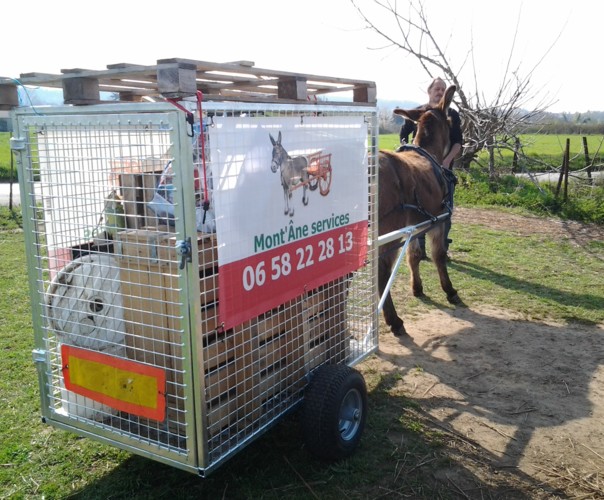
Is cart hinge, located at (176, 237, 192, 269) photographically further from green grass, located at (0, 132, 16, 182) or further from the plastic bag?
green grass, located at (0, 132, 16, 182)

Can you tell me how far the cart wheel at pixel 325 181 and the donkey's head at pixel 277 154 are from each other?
42 cm

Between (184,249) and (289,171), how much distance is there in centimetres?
83

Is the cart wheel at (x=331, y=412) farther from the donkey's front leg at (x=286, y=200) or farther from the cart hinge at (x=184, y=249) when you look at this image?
the cart hinge at (x=184, y=249)

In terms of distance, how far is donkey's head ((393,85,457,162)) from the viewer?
6.42 meters

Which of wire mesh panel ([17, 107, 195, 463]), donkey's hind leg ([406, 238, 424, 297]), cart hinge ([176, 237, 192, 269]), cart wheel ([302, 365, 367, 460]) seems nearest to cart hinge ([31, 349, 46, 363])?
wire mesh panel ([17, 107, 195, 463])

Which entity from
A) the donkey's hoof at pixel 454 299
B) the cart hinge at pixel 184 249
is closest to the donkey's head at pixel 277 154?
the cart hinge at pixel 184 249

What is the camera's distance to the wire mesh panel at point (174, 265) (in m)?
2.52

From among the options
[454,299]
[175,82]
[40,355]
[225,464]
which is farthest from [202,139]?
[454,299]

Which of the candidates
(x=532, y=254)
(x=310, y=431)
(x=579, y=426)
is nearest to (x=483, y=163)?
(x=532, y=254)

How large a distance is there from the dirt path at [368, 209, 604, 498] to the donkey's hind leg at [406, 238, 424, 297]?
58 cm

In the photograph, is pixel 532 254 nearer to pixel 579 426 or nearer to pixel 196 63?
pixel 579 426

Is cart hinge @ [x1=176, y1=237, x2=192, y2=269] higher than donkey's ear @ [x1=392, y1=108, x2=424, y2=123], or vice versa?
donkey's ear @ [x1=392, y1=108, x2=424, y2=123]

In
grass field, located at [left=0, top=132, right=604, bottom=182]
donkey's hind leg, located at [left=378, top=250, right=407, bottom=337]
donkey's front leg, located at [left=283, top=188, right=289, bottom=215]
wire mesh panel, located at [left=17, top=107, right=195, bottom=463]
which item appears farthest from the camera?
grass field, located at [left=0, top=132, right=604, bottom=182]

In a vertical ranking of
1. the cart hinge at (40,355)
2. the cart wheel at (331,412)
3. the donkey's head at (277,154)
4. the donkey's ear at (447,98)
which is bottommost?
the cart wheel at (331,412)
